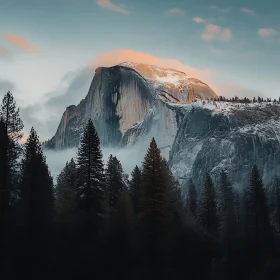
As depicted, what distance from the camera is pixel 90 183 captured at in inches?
1831

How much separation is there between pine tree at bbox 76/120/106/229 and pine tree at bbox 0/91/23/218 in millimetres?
10888

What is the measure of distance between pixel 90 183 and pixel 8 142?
Result: 13.1m

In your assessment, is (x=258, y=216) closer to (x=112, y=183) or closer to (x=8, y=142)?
(x=112, y=183)

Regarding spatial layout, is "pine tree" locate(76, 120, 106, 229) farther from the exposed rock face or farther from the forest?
the exposed rock face

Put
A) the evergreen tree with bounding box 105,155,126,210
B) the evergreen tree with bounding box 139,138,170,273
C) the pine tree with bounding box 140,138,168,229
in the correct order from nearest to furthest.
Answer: the evergreen tree with bounding box 139,138,170,273
the pine tree with bounding box 140,138,168,229
the evergreen tree with bounding box 105,155,126,210

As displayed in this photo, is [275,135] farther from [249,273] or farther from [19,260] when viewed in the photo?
[19,260]

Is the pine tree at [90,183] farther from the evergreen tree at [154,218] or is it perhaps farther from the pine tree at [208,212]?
the pine tree at [208,212]

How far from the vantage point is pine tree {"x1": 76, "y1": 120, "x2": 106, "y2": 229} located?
4556 centimetres

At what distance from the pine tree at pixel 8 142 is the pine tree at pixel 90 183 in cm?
1089

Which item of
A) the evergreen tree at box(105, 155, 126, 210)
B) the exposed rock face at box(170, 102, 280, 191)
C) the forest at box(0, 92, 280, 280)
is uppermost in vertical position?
the exposed rock face at box(170, 102, 280, 191)

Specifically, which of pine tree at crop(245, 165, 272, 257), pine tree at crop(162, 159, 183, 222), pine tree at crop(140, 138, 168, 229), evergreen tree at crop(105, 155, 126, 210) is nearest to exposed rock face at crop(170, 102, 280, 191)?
pine tree at crop(245, 165, 272, 257)

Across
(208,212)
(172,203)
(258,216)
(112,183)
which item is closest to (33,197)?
(172,203)

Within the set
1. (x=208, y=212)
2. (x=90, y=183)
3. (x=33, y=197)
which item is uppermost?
(x=208, y=212)

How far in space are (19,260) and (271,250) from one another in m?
40.4
